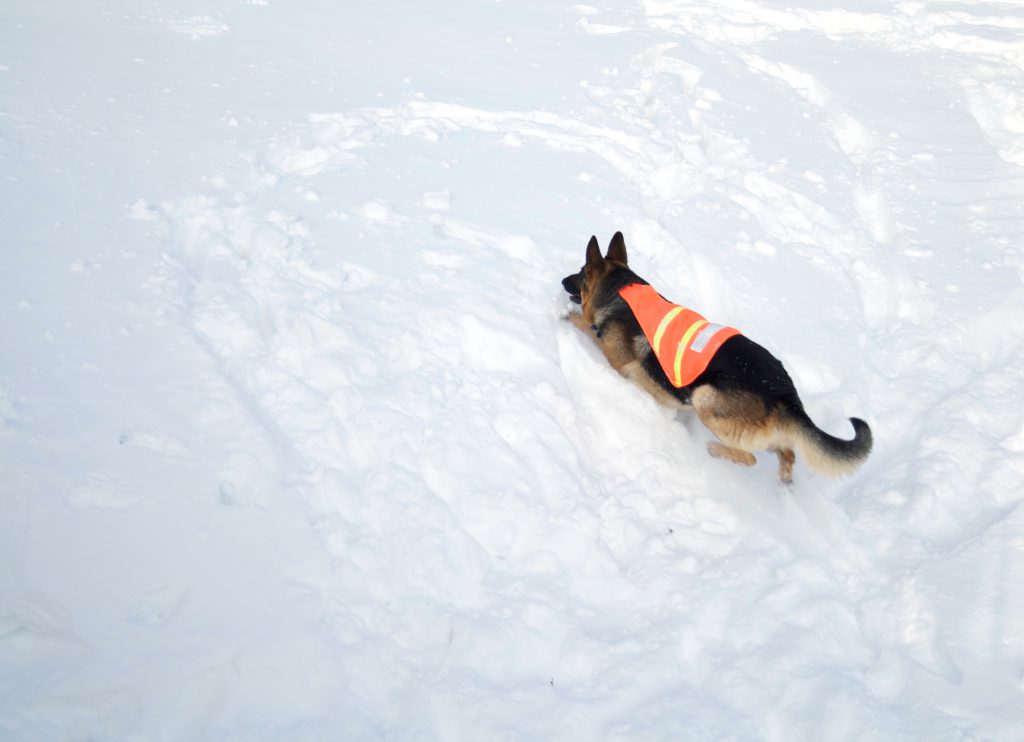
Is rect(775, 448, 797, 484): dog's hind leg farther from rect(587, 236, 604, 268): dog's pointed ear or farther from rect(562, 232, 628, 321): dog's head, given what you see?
rect(587, 236, 604, 268): dog's pointed ear

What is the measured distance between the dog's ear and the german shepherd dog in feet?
0.93

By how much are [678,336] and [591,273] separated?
3.02 feet

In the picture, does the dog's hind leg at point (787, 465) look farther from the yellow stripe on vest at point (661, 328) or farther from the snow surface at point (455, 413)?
the yellow stripe on vest at point (661, 328)

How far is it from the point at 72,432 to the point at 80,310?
102 centimetres

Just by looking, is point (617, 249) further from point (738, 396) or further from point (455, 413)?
point (455, 413)

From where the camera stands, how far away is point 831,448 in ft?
12.0

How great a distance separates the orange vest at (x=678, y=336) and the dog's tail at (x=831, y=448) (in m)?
0.64

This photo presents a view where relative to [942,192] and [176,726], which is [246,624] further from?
[942,192]

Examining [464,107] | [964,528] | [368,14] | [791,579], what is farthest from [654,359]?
[368,14]

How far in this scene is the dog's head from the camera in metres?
4.70

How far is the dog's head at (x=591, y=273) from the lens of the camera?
4703 mm

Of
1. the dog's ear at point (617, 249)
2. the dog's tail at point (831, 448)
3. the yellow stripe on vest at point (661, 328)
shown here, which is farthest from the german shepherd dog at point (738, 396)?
the dog's ear at point (617, 249)

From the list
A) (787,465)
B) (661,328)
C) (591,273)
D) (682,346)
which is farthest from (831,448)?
(591,273)

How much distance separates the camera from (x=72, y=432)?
3.26 m
